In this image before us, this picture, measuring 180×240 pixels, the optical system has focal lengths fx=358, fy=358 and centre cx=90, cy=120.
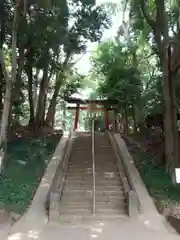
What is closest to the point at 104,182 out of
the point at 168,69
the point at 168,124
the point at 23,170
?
the point at 23,170

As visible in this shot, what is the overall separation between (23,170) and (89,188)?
265 centimetres

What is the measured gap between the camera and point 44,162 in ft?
44.1

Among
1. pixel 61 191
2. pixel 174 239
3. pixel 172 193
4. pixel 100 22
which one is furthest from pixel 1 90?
pixel 174 239

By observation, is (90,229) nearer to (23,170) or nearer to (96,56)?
(23,170)

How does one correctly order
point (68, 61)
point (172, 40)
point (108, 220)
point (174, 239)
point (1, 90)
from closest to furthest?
point (174, 239)
point (108, 220)
point (172, 40)
point (1, 90)
point (68, 61)

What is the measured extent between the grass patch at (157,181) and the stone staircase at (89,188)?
0.92 m

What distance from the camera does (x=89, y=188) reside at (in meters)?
11.1

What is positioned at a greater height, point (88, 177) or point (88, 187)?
point (88, 177)

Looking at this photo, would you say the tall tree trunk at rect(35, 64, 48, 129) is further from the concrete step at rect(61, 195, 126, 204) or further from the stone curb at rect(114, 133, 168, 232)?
the concrete step at rect(61, 195, 126, 204)

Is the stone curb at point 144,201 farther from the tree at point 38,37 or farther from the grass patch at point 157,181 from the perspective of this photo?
the tree at point 38,37

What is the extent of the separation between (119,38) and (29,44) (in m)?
8.30

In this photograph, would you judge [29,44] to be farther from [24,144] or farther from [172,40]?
[172,40]

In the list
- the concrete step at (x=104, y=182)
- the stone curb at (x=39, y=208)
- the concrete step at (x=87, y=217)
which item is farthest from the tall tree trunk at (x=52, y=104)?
the concrete step at (x=87, y=217)

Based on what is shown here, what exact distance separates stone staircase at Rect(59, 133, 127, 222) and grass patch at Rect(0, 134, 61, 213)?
1017 mm
